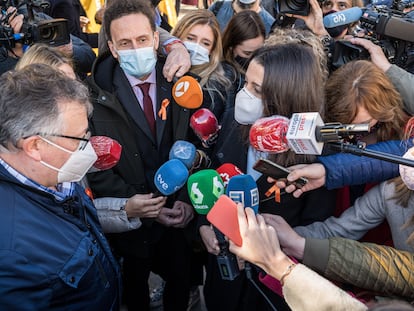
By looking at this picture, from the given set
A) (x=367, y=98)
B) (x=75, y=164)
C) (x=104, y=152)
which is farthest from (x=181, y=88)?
(x=367, y=98)

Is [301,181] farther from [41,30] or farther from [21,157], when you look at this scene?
[41,30]

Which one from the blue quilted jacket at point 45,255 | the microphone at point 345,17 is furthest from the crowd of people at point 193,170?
the microphone at point 345,17

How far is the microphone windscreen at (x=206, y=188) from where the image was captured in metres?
1.78

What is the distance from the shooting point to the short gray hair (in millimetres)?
1444

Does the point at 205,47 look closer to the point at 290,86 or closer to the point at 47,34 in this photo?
the point at 47,34

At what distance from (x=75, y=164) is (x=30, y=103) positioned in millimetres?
306

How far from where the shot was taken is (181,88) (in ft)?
7.60

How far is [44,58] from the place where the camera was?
221cm

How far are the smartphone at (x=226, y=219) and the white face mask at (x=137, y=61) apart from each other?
1.26 metres

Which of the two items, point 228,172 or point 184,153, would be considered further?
point 184,153

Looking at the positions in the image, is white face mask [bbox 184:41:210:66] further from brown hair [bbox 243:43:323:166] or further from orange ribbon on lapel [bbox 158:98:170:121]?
brown hair [bbox 243:43:323:166]

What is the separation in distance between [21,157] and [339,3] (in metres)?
2.67

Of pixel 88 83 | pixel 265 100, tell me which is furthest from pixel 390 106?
pixel 88 83

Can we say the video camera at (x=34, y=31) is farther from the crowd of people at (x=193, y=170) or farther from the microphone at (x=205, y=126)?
the microphone at (x=205, y=126)
